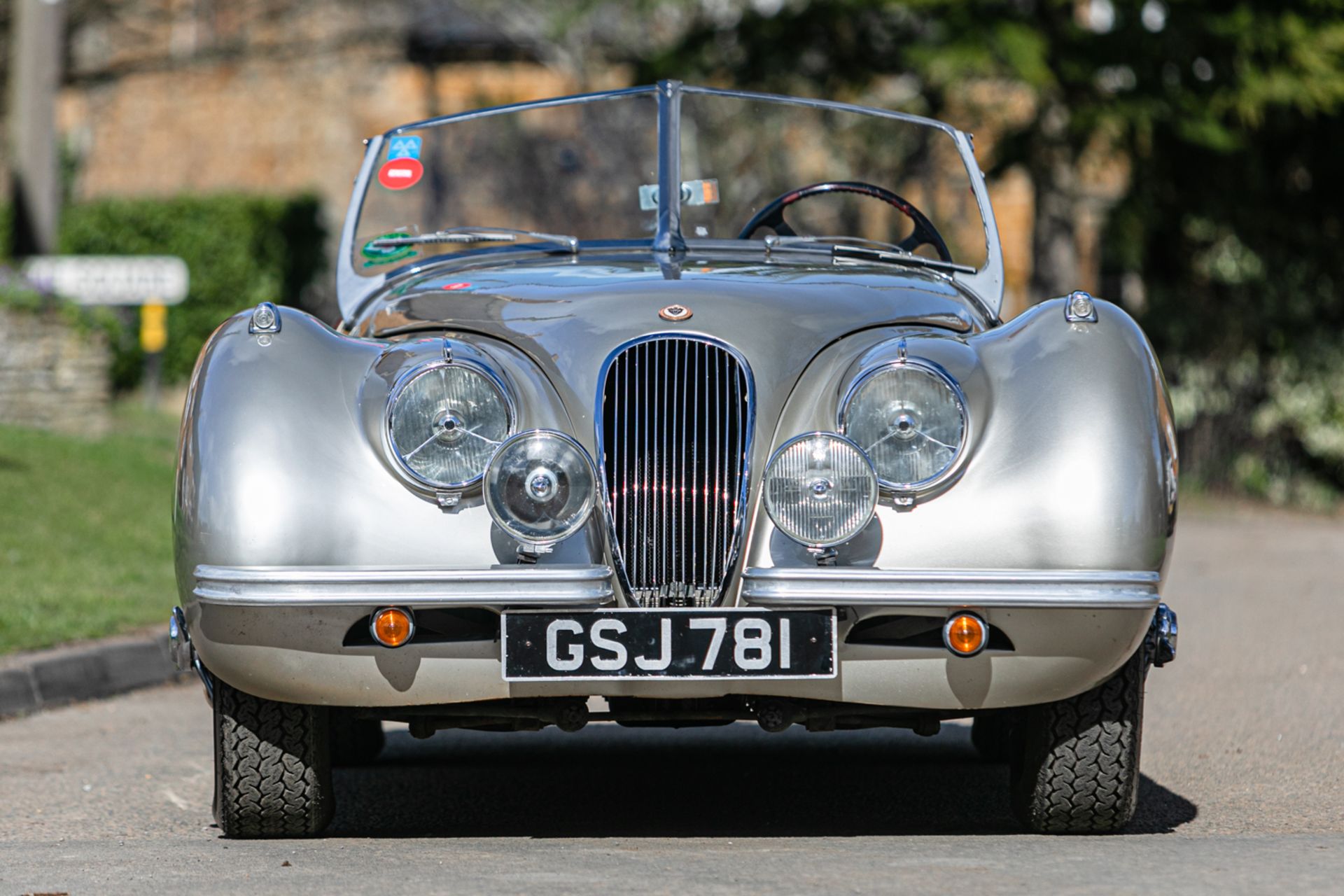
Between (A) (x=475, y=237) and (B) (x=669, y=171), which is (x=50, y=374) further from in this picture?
(B) (x=669, y=171)

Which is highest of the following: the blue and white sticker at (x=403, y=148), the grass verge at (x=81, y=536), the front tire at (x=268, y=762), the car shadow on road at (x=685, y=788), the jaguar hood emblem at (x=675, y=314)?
the blue and white sticker at (x=403, y=148)

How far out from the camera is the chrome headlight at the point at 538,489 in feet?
12.4

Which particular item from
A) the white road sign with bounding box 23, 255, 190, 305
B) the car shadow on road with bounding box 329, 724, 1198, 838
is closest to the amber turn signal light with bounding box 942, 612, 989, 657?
the car shadow on road with bounding box 329, 724, 1198, 838

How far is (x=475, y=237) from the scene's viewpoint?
537cm

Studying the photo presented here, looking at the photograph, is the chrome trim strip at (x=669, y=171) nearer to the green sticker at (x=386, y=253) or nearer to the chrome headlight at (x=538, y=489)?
the green sticker at (x=386, y=253)

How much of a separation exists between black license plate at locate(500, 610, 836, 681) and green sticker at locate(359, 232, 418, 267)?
1940mm

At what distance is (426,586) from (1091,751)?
56.8 inches

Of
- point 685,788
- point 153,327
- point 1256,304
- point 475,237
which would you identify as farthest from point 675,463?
point 1256,304

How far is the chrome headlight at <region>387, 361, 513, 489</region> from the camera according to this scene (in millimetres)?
3900

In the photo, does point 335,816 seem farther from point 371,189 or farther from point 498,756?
point 371,189

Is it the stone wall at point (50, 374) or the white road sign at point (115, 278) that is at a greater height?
the white road sign at point (115, 278)

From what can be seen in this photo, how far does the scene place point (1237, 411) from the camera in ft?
55.3

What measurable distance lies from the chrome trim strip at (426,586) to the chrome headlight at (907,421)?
23.8 inches

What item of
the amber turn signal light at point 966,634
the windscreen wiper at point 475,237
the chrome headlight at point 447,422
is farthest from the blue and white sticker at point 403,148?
the amber turn signal light at point 966,634
